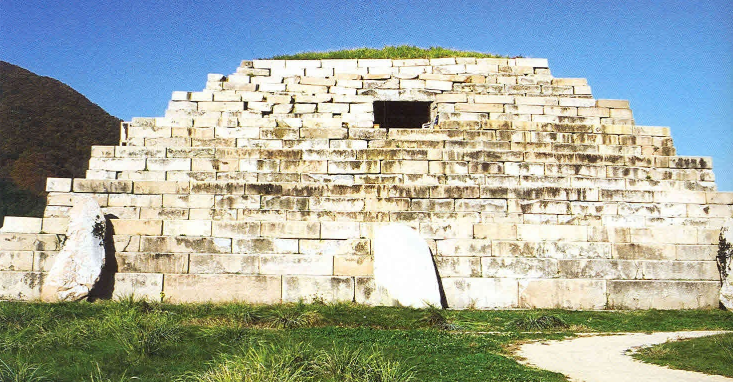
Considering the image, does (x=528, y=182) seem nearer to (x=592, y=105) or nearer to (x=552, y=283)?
(x=552, y=283)

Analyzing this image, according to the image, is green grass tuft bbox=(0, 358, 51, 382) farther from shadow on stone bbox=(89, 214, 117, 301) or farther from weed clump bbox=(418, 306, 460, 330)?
weed clump bbox=(418, 306, 460, 330)

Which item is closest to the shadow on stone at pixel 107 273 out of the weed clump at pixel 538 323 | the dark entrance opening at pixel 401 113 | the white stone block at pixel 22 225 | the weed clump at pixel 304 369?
the white stone block at pixel 22 225

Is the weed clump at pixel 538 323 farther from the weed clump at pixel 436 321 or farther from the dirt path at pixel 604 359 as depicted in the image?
the weed clump at pixel 436 321

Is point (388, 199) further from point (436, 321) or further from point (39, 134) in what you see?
point (39, 134)

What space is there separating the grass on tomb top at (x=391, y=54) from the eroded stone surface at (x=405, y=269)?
28.5 feet

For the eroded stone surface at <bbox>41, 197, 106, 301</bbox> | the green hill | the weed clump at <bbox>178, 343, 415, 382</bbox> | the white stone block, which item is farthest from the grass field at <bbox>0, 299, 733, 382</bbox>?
the green hill

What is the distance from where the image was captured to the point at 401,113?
57.3 ft

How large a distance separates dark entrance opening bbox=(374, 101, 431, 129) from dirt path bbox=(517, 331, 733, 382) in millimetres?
9078

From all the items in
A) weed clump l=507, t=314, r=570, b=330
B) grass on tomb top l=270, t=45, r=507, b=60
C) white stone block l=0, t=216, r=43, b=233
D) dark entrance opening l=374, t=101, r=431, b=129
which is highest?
grass on tomb top l=270, t=45, r=507, b=60

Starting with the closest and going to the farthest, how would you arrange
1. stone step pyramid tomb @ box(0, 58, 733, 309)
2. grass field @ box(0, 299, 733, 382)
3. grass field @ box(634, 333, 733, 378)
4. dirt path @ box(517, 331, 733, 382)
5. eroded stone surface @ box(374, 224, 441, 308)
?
1. grass field @ box(0, 299, 733, 382)
2. dirt path @ box(517, 331, 733, 382)
3. grass field @ box(634, 333, 733, 378)
4. eroded stone surface @ box(374, 224, 441, 308)
5. stone step pyramid tomb @ box(0, 58, 733, 309)

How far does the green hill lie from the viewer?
26500mm

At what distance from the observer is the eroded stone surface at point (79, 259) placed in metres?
10.6

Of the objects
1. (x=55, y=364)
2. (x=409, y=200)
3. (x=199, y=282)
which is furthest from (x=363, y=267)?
(x=55, y=364)

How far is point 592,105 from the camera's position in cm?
1580
